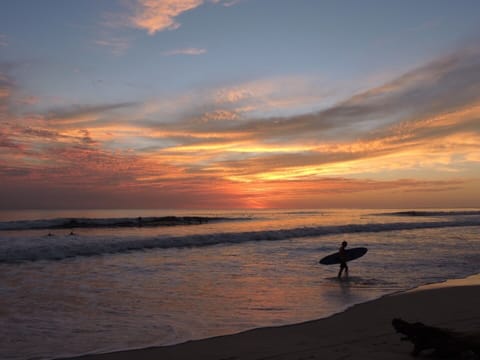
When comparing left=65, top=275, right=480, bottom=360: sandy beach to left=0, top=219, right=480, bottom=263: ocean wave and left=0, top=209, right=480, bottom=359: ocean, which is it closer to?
left=0, top=209, right=480, bottom=359: ocean

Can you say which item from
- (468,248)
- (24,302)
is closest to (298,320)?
(24,302)

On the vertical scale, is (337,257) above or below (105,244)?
below

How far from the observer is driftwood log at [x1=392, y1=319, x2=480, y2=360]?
5.34m

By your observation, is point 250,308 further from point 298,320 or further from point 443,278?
point 443,278

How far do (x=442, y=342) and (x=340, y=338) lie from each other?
1.76 meters

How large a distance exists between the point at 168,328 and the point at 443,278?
10.00 m

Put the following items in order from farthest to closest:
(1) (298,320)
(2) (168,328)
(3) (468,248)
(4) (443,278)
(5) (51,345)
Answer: (3) (468,248) < (4) (443,278) < (1) (298,320) < (2) (168,328) < (5) (51,345)

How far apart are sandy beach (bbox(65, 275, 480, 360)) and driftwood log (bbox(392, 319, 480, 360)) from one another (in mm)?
266

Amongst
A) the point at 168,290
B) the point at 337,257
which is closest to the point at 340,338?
the point at 168,290

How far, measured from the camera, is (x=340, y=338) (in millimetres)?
6883

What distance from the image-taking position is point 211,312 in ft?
30.1

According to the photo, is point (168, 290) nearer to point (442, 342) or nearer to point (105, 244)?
point (442, 342)

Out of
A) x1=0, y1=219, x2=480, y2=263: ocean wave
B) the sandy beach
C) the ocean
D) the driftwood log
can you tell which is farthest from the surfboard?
x1=0, y1=219, x2=480, y2=263: ocean wave

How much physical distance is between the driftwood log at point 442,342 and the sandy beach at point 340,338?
266mm
